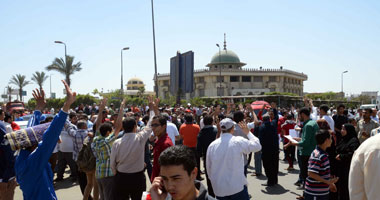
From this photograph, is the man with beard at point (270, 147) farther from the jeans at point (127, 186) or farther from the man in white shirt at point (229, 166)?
the jeans at point (127, 186)

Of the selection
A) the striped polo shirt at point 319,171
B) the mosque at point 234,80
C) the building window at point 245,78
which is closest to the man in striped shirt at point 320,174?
the striped polo shirt at point 319,171

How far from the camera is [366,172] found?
5.97ft

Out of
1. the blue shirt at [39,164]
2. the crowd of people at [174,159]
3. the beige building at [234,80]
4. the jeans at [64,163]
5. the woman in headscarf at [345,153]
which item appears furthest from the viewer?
the beige building at [234,80]

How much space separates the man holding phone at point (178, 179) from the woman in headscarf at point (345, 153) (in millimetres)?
3643

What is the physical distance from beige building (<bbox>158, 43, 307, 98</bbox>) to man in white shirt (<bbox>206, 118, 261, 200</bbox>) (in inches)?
2443

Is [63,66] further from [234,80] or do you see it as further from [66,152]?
[234,80]

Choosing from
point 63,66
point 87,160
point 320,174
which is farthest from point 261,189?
point 63,66

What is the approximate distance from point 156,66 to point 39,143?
18.1m

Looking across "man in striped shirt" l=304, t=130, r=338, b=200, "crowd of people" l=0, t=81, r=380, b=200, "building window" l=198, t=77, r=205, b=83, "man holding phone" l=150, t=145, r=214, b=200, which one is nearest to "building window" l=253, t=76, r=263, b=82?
"building window" l=198, t=77, r=205, b=83

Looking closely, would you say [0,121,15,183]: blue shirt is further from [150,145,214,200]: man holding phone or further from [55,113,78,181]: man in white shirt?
[55,113,78,181]: man in white shirt

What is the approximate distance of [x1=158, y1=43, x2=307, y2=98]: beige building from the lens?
67062mm

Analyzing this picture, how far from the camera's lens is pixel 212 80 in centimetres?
6756

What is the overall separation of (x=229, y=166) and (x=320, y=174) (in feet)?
4.03

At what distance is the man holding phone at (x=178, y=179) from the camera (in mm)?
1829
